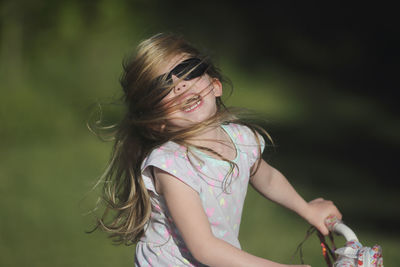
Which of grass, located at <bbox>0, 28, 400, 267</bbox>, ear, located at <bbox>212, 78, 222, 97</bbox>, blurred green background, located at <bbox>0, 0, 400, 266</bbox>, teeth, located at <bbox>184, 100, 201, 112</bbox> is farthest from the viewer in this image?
blurred green background, located at <bbox>0, 0, 400, 266</bbox>

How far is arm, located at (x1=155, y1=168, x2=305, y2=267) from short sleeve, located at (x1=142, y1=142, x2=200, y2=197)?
0.13 ft

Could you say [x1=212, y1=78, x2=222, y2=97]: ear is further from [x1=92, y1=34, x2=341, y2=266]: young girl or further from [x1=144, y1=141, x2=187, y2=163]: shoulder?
[x1=144, y1=141, x2=187, y2=163]: shoulder

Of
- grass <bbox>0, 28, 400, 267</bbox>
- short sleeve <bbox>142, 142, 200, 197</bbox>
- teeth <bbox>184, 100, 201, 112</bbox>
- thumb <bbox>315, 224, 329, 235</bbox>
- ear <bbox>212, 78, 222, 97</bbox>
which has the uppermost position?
ear <bbox>212, 78, 222, 97</bbox>

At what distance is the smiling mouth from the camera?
206cm

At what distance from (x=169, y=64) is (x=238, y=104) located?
20.0 feet

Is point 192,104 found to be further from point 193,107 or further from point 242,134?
point 242,134

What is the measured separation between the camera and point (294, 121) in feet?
24.1

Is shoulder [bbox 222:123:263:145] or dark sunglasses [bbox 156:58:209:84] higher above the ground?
dark sunglasses [bbox 156:58:209:84]

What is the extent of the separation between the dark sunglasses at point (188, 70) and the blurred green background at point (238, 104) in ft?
0.61

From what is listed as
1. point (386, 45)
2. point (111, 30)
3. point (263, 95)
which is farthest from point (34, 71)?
point (386, 45)

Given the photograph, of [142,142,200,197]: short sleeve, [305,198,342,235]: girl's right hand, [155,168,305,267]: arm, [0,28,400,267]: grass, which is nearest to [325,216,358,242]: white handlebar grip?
[305,198,342,235]: girl's right hand

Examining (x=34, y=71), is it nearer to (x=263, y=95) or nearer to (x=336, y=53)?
(x=263, y=95)

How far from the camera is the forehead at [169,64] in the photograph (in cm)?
208

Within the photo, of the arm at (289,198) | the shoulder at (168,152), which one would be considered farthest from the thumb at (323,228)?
the shoulder at (168,152)
